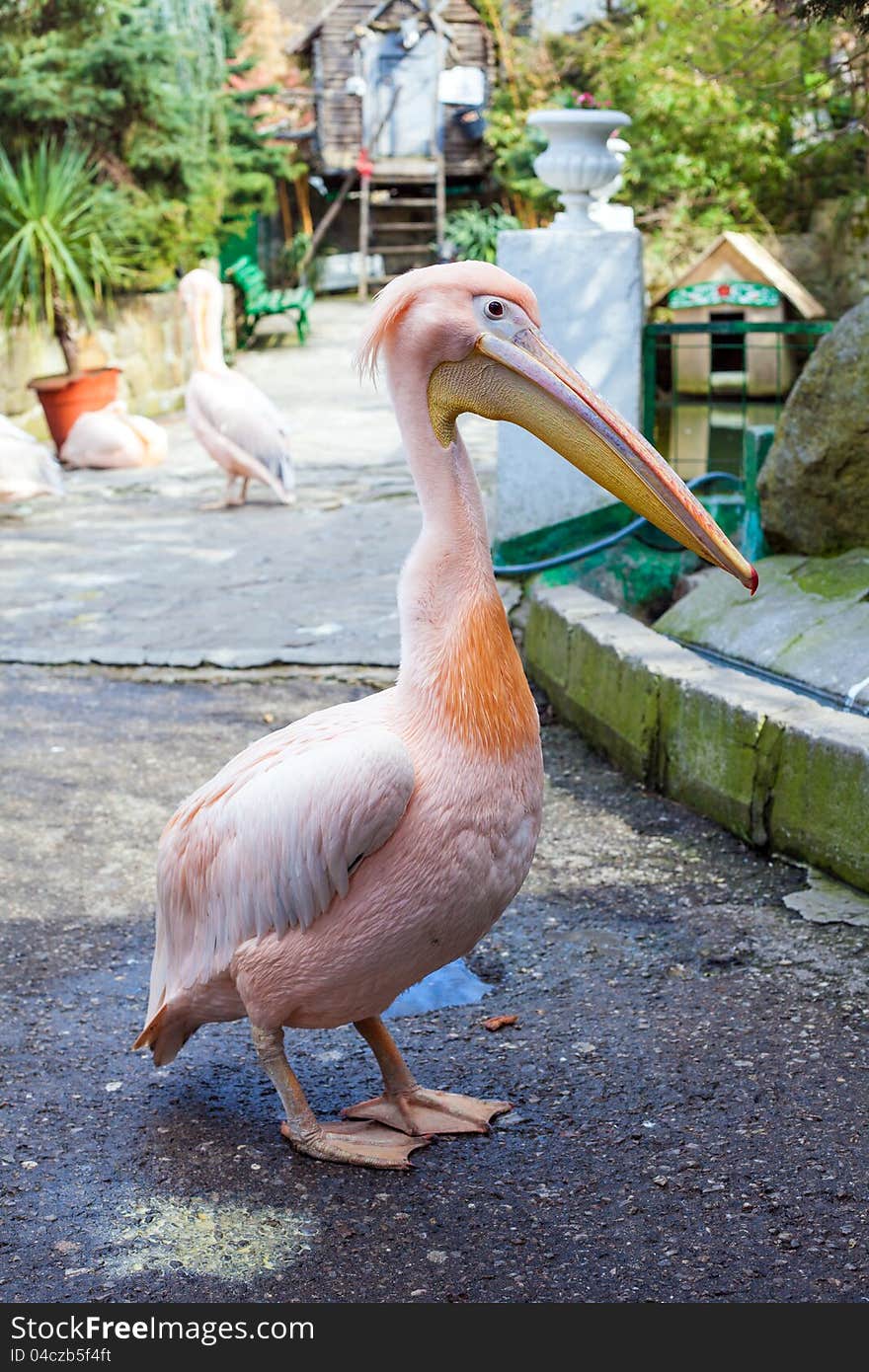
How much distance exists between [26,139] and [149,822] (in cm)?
947

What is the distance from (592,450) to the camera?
2.32 m

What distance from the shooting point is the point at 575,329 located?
572cm

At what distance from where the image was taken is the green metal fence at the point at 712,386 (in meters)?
5.78

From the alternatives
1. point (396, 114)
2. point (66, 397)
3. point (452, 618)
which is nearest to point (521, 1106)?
point (452, 618)

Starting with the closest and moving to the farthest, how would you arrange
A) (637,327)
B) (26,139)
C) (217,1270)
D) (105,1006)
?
(217,1270) → (105,1006) → (637,327) → (26,139)

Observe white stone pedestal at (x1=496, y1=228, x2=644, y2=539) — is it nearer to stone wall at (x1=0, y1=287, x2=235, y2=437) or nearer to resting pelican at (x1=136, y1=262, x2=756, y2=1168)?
resting pelican at (x1=136, y1=262, x2=756, y2=1168)

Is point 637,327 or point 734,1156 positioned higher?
point 637,327

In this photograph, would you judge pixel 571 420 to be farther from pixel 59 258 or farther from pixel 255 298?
pixel 255 298

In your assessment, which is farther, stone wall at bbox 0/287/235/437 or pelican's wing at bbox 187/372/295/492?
stone wall at bbox 0/287/235/437

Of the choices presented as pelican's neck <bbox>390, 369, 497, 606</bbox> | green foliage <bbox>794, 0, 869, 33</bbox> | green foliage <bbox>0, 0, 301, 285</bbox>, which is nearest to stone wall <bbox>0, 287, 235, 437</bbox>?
green foliage <bbox>0, 0, 301, 285</bbox>

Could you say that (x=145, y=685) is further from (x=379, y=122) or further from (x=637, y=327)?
(x=379, y=122)

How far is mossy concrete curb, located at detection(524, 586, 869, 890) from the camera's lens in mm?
3391

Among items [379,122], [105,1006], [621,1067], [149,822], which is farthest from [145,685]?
[379,122]

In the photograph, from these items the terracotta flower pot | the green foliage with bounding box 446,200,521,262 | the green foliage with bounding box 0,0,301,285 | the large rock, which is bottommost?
the terracotta flower pot
